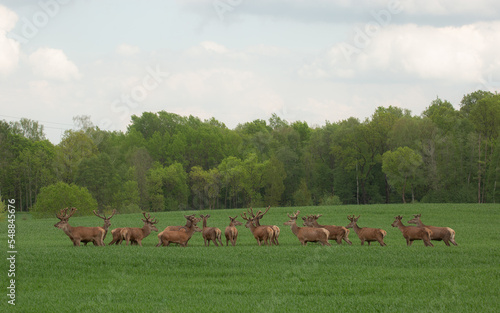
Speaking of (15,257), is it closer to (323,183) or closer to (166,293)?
(166,293)

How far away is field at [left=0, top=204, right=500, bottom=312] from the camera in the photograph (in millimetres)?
12516

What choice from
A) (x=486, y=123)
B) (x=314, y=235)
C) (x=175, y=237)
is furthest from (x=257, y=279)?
(x=486, y=123)

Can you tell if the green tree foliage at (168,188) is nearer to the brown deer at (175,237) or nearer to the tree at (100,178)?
the tree at (100,178)

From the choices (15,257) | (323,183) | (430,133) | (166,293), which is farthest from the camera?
(323,183)

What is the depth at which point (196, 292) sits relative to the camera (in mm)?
14188

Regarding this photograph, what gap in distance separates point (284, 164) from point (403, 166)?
67.2 ft

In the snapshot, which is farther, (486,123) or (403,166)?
(486,123)

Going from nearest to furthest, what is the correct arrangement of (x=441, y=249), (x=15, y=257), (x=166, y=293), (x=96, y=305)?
1. (x=96, y=305)
2. (x=166, y=293)
3. (x=15, y=257)
4. (x=441, y=249)

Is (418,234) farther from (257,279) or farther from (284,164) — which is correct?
(284,164)

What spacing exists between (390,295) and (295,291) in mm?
2271

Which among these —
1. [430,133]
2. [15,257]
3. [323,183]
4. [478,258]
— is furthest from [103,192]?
[478,258]

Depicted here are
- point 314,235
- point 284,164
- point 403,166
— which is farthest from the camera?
point 284,164

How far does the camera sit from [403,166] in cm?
7225

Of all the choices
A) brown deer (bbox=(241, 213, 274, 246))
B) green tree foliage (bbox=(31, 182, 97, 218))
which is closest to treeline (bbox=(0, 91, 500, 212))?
green tree foliage (bbox=(31, 182, 97, 218))
